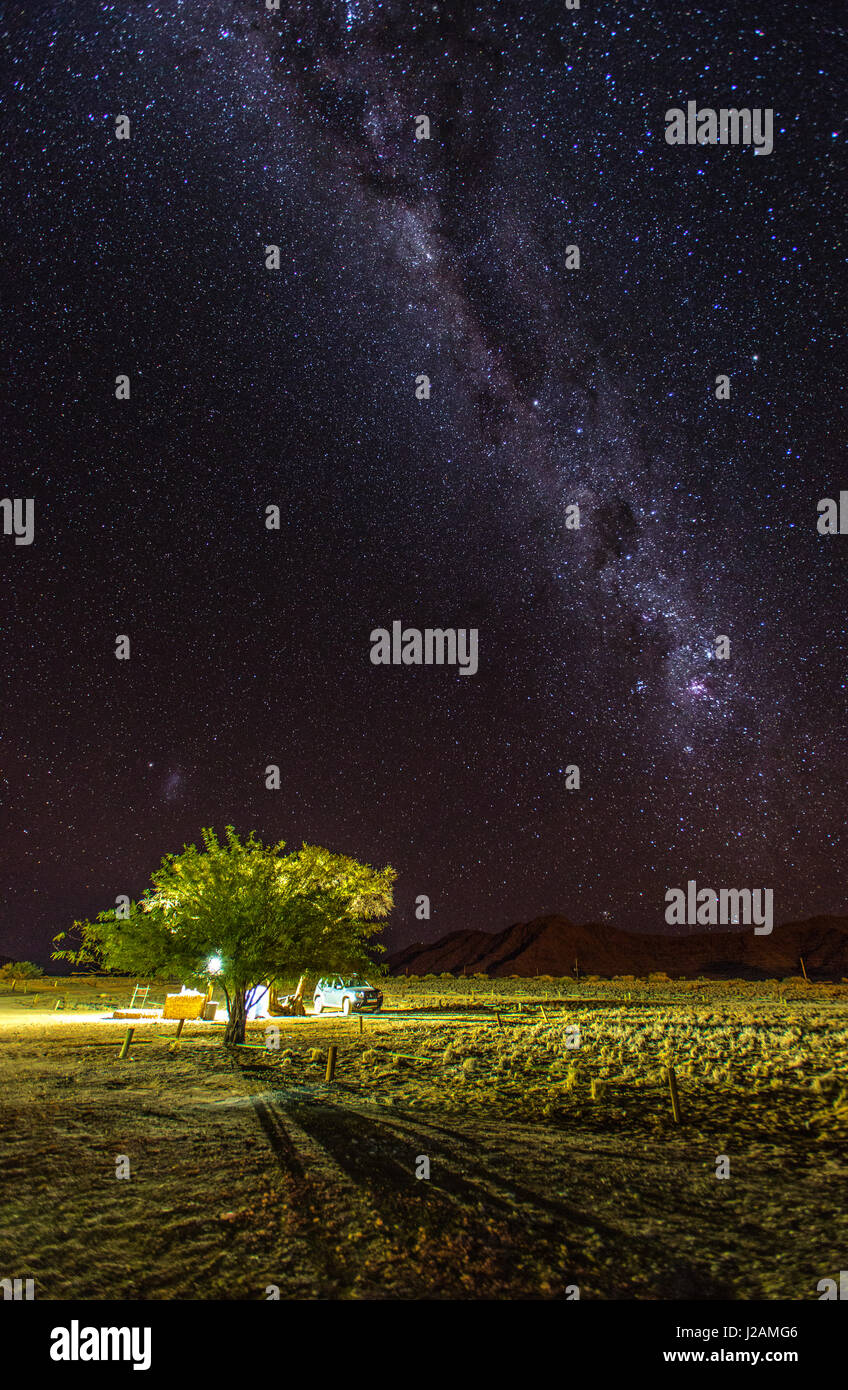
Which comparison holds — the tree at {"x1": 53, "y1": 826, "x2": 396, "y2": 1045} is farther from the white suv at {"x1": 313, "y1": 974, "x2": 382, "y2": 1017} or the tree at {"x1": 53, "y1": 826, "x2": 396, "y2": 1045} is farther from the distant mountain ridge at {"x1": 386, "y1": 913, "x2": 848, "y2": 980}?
the distant mountain ridge at {"x1": 386, "y1": 913, "x2": 848, "y2": 980}

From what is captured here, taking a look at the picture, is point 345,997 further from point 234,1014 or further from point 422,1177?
point 422,1177

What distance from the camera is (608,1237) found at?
6.20 metres

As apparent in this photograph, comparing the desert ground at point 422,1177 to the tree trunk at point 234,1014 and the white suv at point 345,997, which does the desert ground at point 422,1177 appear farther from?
the white suv at point 345,997

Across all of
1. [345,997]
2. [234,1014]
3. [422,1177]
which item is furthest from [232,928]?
[345,997]

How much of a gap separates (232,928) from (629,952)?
14723cm

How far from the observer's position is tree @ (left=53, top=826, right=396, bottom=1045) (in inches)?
653

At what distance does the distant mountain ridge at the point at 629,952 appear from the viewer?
12206cm

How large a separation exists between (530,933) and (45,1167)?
529 feet

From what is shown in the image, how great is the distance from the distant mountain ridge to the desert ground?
108m

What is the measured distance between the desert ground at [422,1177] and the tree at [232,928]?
2030 millimetres

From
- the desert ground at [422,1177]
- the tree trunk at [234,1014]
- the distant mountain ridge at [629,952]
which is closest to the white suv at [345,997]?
the tree trunk at [234,1014]

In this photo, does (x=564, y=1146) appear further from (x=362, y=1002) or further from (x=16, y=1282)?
(x=362, y=1002)
